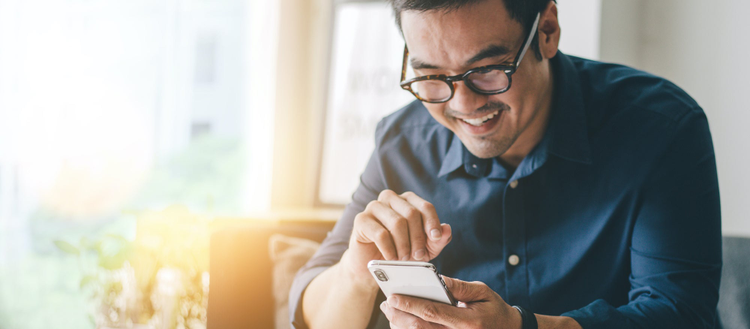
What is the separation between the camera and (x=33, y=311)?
2346mm

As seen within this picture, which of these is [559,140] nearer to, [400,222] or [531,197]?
[531,197]

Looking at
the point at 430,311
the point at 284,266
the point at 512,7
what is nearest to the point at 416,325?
the point at 430,311

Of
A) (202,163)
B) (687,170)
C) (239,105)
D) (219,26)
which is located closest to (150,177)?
(202,163)

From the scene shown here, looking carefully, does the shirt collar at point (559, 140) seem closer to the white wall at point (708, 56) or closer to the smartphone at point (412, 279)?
the smartphone at point (412, 279)

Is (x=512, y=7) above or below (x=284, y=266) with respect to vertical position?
above

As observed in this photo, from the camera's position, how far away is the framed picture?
9.26ft

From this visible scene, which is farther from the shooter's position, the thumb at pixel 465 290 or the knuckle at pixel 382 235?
the knuckle at pixel 382 235

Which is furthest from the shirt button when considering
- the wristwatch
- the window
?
the window

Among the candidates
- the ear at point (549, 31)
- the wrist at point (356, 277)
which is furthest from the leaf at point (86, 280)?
the ear at point (549, 31)

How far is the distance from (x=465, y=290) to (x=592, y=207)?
45cm

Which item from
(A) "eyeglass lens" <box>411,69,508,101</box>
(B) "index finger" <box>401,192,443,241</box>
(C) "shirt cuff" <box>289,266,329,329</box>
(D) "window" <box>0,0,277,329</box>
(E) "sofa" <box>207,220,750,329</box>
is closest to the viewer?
(B) "index finger" <box>401,192,443,241</box>

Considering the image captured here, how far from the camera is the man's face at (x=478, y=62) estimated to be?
3.30 ft

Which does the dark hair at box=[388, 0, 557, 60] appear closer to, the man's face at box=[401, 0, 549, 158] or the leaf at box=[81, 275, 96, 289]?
the man's face at box=[401, 0, 549, 158]

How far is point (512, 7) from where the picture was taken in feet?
3.36
